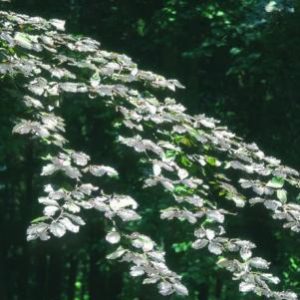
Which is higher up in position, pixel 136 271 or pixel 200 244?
pixel 200 244

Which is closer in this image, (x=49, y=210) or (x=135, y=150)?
(x=49, y=210)

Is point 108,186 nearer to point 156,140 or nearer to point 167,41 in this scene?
point 167,41

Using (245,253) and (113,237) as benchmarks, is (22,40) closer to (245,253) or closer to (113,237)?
(113,237)

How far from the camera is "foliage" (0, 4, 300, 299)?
1948 mm

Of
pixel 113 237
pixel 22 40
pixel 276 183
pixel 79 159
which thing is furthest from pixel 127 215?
pixel 22 40

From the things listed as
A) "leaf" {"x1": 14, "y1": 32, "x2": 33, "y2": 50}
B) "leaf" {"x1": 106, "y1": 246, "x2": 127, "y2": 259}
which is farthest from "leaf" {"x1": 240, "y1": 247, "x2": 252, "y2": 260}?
"leaf" {"x1": 14, "y1": 32, "x2": 33, "y2": 50}

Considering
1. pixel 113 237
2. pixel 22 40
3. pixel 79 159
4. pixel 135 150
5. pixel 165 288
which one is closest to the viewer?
pixel 165 288

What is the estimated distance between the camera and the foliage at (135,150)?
6.39ft

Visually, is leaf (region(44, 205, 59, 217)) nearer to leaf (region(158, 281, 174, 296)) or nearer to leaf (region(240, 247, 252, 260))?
leaf (region(158, 281, 174, 296))

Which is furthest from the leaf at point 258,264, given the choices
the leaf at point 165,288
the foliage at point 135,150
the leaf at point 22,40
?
the leaf at point 22,40

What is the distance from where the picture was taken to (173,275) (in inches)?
74.1

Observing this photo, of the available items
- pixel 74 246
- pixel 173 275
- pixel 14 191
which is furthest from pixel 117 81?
pixel 14 191

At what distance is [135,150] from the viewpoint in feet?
7.85

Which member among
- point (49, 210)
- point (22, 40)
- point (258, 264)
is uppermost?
point (22, 40)
